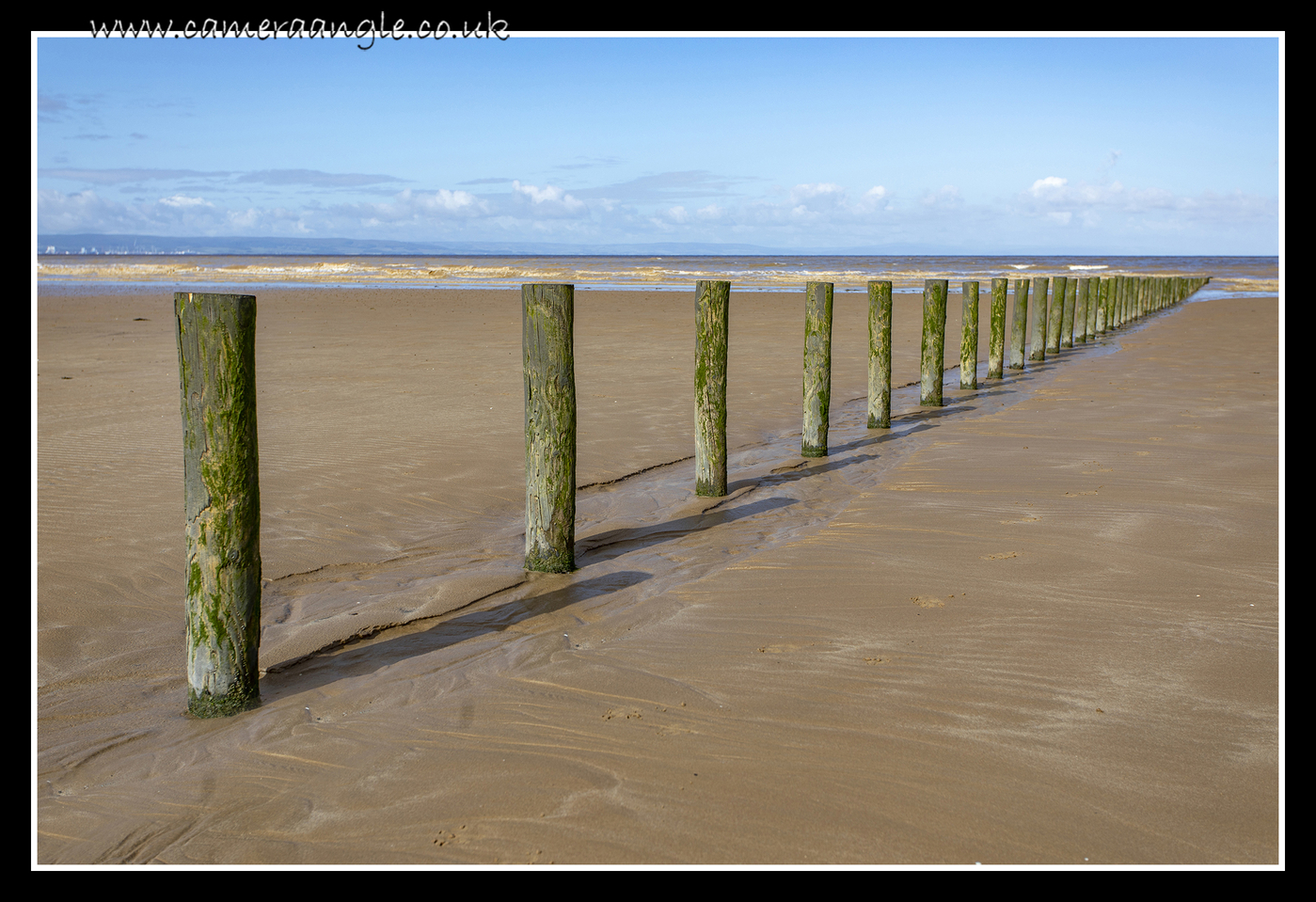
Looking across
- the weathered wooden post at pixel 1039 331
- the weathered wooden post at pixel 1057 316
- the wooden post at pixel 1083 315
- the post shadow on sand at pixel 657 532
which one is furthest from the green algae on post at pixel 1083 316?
the post shadow on sand at pixel 657 532

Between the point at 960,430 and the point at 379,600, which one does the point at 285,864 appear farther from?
the point at 960,430

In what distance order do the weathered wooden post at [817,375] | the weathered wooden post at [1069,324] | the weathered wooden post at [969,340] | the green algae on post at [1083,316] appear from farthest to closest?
the green algae on post at [1083,316] → the weathered wooden post at [1069,324] → the weathered wooden post at [969,340] → the weathered wooden post at [817,375]

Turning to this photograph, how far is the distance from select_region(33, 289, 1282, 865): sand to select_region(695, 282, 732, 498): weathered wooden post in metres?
0.24

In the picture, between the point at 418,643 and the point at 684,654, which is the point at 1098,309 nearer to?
the point at 684,654

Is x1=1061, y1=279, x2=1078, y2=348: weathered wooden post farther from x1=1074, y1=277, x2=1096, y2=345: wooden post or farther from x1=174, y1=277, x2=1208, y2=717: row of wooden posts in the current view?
x1=174, y1=277, x2=1208, y2=717: row of wooden posts

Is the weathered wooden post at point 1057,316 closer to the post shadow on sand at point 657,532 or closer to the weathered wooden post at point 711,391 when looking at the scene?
the weathered wooden post at point 711,391

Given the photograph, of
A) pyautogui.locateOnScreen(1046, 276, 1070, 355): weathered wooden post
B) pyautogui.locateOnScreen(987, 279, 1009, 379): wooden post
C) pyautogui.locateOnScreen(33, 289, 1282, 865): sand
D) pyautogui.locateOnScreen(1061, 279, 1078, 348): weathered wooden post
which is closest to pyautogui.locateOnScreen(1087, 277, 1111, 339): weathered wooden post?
pyautogui.locateOnScreen(1061, 279, 1078, 348): weathered wooden post

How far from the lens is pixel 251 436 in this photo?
13.3 ft

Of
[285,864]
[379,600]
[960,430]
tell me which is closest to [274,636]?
[379,600]

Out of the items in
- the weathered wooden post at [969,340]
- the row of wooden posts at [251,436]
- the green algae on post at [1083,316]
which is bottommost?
the row of wooden posts at [251,436]

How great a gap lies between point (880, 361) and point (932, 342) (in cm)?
185

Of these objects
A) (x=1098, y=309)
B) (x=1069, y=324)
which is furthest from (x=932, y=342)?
(x=1098, y=309)

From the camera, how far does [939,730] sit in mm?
3643

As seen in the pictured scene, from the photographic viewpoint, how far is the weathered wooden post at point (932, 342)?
1203cm
